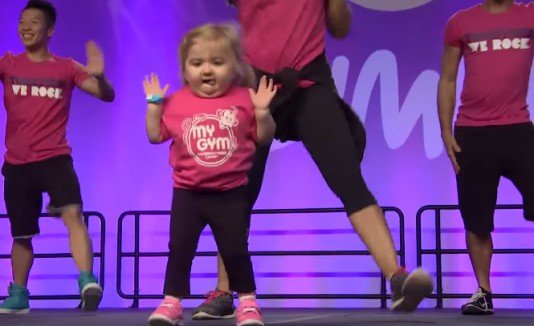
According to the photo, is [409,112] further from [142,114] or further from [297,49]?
[297,49]

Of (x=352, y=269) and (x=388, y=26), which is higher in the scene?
(x=388, y=26)

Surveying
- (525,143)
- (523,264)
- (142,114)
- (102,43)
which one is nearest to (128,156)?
(142,114)

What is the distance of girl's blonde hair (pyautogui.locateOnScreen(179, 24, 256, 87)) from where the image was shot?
10.2 ft

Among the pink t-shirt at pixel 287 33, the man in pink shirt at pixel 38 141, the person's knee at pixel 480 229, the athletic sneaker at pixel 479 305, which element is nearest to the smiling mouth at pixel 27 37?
the man in pink shirt at pixel 38 141

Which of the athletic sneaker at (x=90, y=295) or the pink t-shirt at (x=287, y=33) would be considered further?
the athletic sneaker at (x=90, y=295)

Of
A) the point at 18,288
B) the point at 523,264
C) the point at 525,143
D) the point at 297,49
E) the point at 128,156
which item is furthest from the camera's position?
the point at 128,156

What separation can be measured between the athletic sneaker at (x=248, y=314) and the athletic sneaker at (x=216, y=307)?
60cm

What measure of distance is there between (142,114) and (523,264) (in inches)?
108

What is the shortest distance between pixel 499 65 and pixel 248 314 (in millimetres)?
1852

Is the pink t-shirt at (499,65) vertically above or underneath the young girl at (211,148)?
above

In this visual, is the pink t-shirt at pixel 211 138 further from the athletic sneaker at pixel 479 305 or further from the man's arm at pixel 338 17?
the athletic sneaker at pixel 479 305

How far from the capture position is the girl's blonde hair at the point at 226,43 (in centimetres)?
311

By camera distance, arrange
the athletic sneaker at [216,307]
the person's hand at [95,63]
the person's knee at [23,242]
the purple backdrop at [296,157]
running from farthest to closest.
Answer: the purple backdrop at [296,157], the person's knee at [23,242], the person's hand at [95,63], the athletic sneaker at [216,307]

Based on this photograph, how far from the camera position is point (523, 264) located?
594 cm
